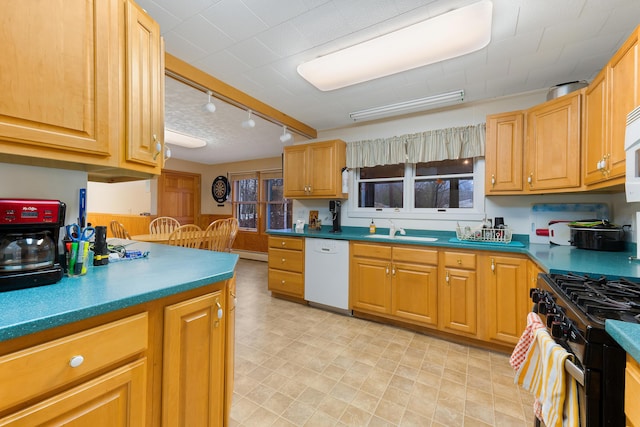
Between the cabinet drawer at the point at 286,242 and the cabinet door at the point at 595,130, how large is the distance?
261 centimetres

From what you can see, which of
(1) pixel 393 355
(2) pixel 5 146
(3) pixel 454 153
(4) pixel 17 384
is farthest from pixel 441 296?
(2) pixel 5 146

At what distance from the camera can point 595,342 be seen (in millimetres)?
809

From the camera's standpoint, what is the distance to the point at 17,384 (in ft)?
2.04

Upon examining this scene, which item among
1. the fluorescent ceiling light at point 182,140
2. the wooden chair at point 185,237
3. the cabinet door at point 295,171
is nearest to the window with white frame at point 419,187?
the cabinet door at point 295,171

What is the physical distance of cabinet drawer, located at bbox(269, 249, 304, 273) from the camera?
3.21 meters

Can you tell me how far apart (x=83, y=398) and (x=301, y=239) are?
2.53 meters

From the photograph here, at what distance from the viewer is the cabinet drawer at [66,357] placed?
0.61 m

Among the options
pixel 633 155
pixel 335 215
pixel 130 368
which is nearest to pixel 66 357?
pixel 130 368

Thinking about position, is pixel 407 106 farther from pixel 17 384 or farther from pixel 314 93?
pixel 17 384

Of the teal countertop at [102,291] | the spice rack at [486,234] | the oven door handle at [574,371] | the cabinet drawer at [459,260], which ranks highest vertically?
the spice rack at [486,234]

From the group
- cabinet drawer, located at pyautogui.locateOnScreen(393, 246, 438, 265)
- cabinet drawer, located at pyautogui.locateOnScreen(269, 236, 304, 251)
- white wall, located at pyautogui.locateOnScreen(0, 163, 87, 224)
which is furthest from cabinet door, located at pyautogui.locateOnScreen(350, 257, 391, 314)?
white wall, located at pyautogui.locateOnScreen(0, 163, 87, 224)

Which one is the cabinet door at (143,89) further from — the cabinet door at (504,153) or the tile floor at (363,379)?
the cabinet door at (504,153)

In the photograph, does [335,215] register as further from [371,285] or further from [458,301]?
[458,301]

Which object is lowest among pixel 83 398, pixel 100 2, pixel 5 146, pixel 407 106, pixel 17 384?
pixel 83 398
